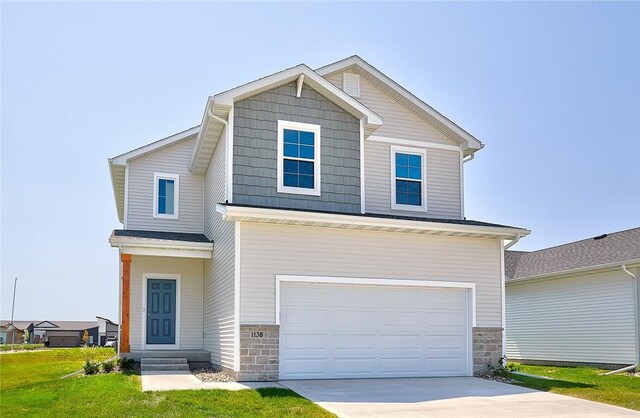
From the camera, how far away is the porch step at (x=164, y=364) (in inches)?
616

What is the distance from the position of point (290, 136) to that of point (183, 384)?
6.01 m

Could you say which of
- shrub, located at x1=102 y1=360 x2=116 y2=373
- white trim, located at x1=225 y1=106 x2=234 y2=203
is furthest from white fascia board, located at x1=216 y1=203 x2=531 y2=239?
shrub, located at x1=102 y1=360 x2=116 y2=373

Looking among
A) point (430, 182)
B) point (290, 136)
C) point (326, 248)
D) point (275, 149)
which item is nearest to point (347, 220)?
point (326, 248)

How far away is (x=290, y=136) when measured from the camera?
15.6 m

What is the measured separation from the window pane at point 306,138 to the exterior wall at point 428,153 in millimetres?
2010

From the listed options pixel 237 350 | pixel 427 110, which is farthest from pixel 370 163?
pixel 237 350

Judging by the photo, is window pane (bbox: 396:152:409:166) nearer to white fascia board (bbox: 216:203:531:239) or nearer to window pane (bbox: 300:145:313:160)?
white fascia board (bbox: 216:203:531:239)

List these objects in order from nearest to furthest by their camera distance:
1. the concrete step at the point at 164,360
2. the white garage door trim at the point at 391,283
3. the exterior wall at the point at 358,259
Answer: the exterior wall at the point at 358,259, the white garage door trim at the point at 391,283, the concrete step at the point at 164,360

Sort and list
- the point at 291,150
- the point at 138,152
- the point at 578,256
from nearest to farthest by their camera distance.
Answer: the point at 291,150, the point at 138,152, the point at 578,256

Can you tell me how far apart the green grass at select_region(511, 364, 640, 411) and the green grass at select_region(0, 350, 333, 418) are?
217 inches

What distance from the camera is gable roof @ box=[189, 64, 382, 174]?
49.0 ft

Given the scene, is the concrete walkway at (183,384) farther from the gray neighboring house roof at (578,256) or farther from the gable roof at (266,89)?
the gray neighboring house roof at (578,256)

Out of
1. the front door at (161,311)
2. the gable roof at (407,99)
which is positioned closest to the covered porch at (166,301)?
the front door at (161,311)

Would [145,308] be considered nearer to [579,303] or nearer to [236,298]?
[236,298]
